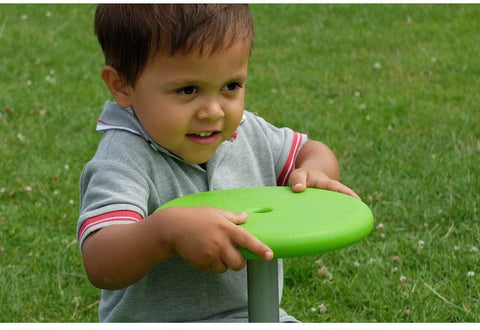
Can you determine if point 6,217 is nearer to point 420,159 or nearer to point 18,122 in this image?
point 18,122

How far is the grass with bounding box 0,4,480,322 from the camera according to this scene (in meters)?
3.50

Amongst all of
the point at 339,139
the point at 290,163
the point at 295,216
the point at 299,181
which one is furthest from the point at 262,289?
the point at 339,139

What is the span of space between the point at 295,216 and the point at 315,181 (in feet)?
1.24

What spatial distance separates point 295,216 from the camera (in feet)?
7.03

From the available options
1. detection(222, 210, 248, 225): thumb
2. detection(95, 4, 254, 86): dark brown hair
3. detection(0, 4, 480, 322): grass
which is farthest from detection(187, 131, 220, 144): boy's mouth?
detection(0, 4, 480, 322): grass

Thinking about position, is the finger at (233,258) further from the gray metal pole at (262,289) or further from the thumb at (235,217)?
the gray metal pole at (262,289)

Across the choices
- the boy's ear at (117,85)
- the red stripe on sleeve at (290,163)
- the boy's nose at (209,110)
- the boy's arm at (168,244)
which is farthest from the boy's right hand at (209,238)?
the red stripe on sleeve at (290,163)

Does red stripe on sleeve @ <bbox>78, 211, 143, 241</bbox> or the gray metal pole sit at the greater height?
red stripe on sleeve @ <bbox>78, 211, 143, 241</bbox>

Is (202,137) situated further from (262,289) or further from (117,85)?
(262,289)

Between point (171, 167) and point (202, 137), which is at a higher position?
point (202, 137)

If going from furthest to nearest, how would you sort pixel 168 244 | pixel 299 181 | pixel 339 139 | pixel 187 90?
pixel 339 139, pixel 299 181, pixel 187 90, pixel 168 244

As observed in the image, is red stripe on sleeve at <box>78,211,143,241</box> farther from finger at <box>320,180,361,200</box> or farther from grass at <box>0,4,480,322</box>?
grass at <box>0,4,480,322</box>

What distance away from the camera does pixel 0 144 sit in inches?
210

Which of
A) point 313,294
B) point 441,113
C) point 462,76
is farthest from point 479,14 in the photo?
point 313,294
